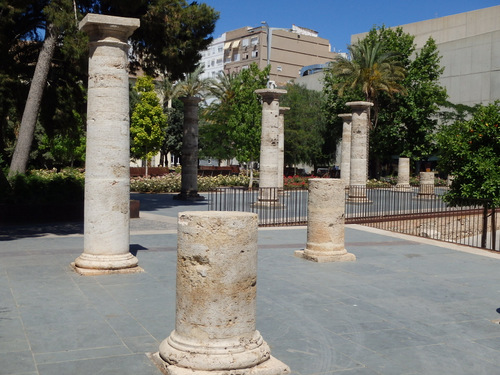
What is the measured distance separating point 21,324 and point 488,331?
5636 mm

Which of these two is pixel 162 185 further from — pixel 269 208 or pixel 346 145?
pixel 269 208

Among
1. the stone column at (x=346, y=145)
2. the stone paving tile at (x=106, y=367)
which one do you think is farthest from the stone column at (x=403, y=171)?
the stone paving tile at (x=106, y=367)

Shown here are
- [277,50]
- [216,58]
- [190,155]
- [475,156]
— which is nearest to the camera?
[475,156]

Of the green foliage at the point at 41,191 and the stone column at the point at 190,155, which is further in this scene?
the stone column at the point at 190,155

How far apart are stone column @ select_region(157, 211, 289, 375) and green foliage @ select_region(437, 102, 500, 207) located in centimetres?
1314

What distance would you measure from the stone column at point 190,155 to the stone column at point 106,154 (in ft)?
57.5

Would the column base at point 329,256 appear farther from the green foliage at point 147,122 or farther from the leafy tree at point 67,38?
the green foliage at point 147,122

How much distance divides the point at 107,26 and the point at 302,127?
4298 cm

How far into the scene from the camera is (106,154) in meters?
9.62

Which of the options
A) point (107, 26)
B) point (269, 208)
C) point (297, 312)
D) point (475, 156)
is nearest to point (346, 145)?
point (269, 208)

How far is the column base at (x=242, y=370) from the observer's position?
506 centimetres

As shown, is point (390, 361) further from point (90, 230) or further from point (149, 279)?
point (90, 230)

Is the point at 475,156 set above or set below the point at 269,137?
below

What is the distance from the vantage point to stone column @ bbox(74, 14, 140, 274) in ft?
31.6
